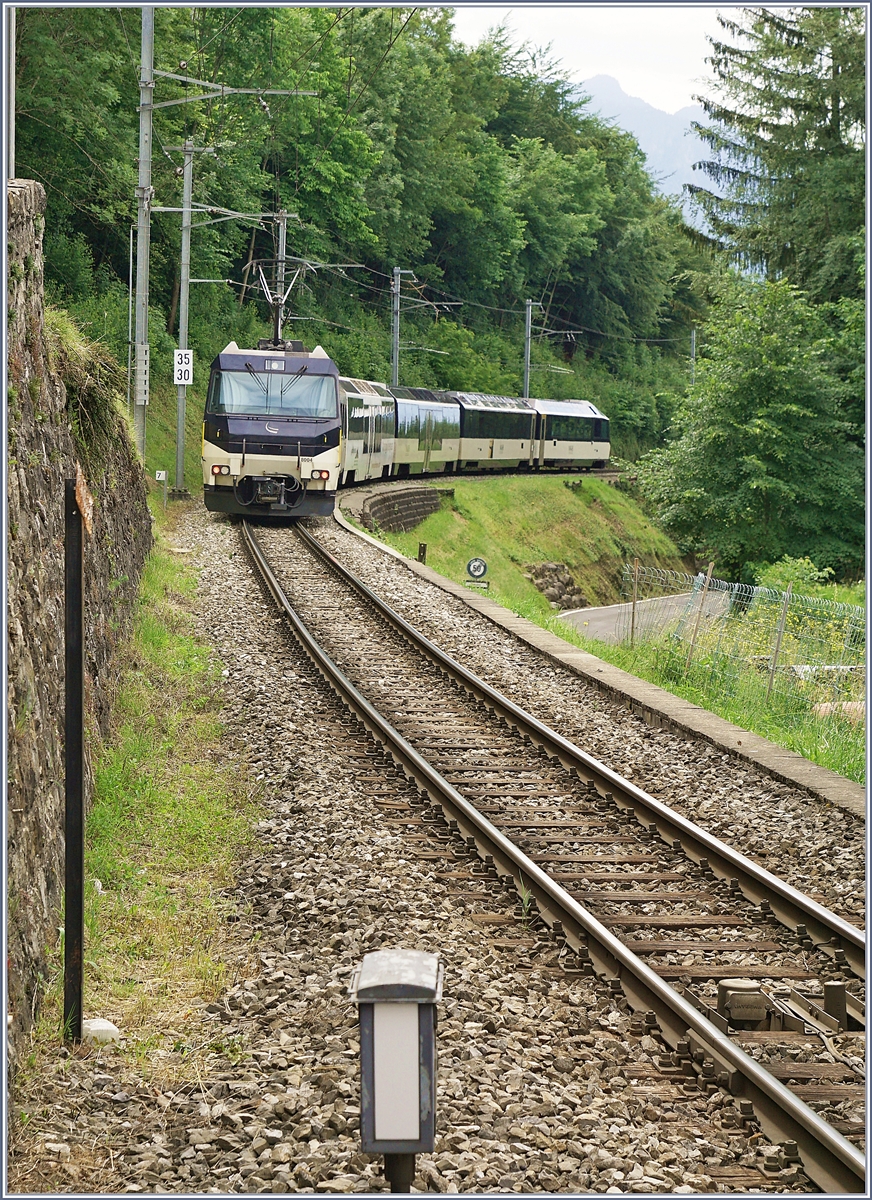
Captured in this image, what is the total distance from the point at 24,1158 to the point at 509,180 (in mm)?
77098

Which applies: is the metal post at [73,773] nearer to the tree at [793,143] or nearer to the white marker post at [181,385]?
the white marker post at [181,385]

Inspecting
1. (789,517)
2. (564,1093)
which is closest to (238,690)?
(564,1093)

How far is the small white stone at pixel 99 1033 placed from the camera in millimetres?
5504

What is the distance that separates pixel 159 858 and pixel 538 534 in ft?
128

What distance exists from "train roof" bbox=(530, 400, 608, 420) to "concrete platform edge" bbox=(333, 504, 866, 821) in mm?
38150

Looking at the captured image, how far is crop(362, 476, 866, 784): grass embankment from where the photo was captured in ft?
41.2

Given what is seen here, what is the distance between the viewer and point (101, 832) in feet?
26.5

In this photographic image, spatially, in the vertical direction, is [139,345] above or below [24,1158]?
above

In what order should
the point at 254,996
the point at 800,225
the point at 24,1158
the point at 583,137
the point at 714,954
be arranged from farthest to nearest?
the point at 583,137, the point at 800,225, the point at 714,954, the point at 254,996, the point at 24,1158

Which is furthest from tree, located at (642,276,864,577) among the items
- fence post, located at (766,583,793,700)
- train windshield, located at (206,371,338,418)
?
fence post, located at (766,583,793,700)

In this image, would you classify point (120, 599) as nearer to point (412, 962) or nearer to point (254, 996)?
point (254, 996)

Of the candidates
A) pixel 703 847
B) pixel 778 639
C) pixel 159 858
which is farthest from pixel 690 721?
pixel 159 858

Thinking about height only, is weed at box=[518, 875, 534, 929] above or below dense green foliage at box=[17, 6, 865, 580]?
below

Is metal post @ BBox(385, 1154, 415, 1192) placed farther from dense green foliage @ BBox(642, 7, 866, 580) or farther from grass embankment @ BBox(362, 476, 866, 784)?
dense green foliage @ BBox(642, 7, 866, 580)
